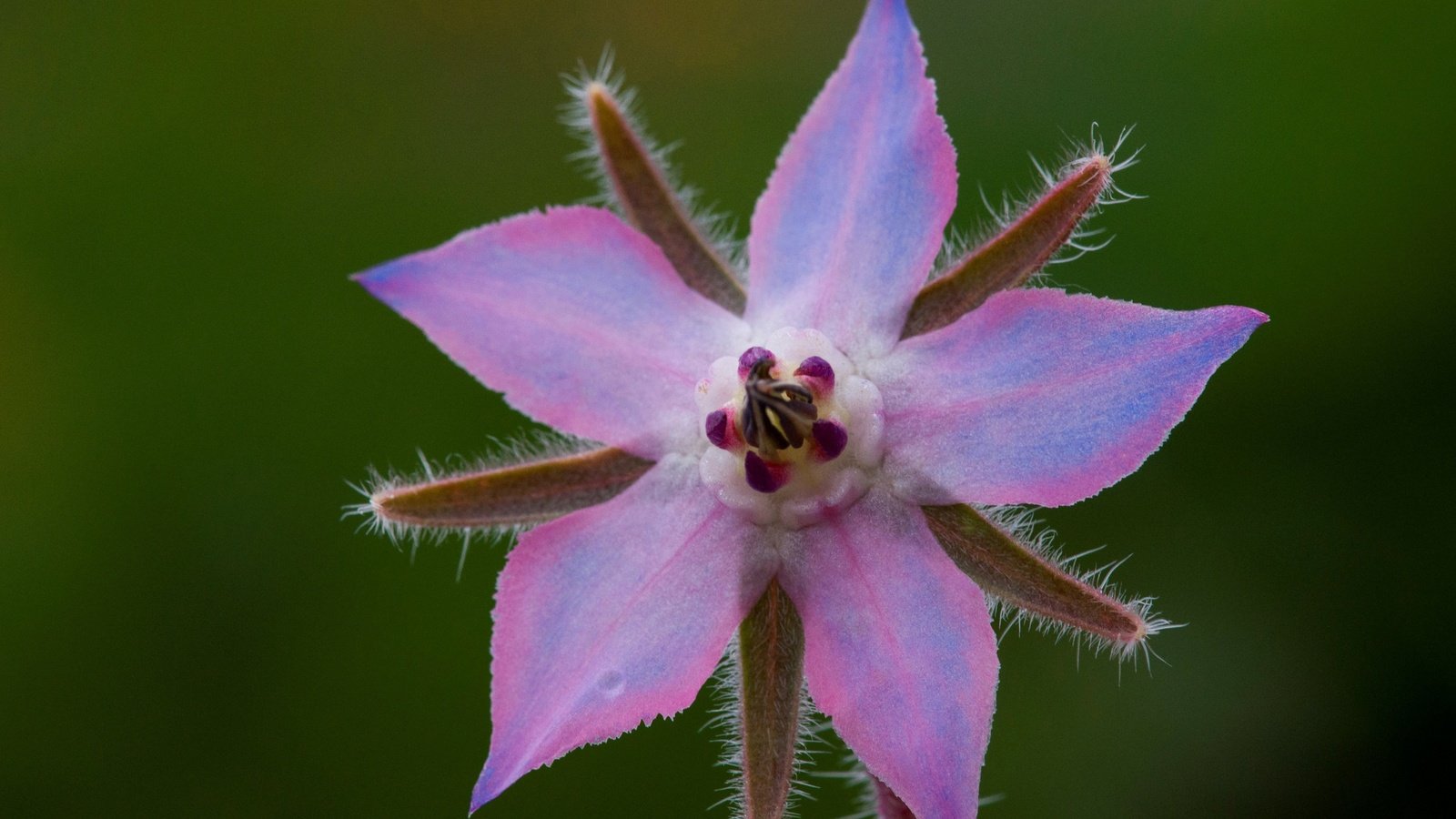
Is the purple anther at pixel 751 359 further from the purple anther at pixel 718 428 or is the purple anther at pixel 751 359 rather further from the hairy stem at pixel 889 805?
the hairy stem at pixel 889 805

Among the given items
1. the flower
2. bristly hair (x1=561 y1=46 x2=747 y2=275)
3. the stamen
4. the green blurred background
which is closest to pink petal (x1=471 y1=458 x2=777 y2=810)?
the flower

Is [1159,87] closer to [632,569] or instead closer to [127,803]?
[632,569]

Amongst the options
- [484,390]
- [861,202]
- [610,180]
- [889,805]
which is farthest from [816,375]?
[484,390]

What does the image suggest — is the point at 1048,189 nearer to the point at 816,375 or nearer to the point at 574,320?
the point at 816,375

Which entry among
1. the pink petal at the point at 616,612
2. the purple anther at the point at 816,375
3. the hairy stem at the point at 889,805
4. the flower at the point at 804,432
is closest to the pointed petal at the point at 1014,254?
the flower at the point at 804,432

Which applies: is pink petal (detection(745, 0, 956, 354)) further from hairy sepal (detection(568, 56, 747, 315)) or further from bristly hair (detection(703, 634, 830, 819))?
bristly hair (detection(703, 634, 830, 819))

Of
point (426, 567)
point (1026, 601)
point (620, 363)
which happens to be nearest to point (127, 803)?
point (426, 567)
